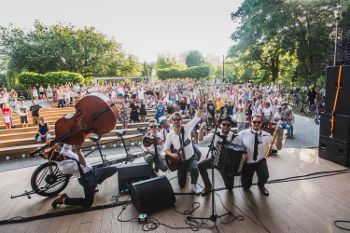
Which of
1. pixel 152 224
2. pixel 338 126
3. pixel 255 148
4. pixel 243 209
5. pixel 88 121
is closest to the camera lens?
pixel 152 224

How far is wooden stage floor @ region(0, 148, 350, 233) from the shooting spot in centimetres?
316

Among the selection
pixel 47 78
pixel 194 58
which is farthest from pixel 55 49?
pixel 194 58

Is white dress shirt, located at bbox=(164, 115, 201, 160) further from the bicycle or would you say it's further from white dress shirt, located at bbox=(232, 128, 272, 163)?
the bicycle

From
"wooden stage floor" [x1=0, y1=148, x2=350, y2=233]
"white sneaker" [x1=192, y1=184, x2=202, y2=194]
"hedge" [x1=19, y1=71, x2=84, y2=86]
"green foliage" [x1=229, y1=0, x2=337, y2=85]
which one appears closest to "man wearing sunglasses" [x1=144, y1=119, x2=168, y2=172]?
"wooden stage floor" [x1=0, y1=148, x2=350, y2=233]

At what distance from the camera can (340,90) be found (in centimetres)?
500

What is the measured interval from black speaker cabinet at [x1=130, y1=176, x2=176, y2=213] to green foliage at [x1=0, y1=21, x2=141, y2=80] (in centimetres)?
2718

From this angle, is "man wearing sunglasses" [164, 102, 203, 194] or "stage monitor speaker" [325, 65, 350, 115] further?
"stage monitor speaker" [325, 65, 350, 115]

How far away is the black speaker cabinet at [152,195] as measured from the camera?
3412 millimetres

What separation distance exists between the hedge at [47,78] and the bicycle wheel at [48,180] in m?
16.8

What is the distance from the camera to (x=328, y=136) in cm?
537

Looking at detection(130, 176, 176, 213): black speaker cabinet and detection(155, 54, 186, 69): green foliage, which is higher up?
detection(155, 54, 186, 69): green foliage

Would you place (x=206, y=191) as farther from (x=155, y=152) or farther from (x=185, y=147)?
(x=155, y=152)

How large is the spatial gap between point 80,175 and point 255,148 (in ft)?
9.17

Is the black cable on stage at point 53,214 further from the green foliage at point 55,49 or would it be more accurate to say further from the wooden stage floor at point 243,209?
the green foliage at point 55,49
